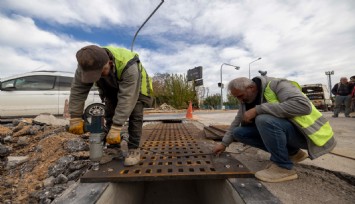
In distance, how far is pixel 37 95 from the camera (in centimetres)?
802

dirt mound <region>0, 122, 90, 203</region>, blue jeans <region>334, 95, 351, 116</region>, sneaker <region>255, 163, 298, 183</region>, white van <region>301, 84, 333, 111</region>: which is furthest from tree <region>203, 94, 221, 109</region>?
sneaker <region>255, 163, 298, 183</region>

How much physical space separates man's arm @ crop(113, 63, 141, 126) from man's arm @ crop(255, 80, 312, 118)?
116 cm

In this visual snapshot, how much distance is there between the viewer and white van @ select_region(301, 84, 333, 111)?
18.9 meters

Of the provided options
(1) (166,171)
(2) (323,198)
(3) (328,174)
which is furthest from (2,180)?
(3) (328,174)

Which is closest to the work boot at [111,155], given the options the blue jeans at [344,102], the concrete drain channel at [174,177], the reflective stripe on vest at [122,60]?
the concrete drain channel at [174,177]

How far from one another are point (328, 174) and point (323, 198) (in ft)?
1.79

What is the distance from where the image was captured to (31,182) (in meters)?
2.70

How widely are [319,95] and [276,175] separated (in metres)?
20.3

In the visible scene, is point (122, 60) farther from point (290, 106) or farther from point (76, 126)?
point (290, 106)

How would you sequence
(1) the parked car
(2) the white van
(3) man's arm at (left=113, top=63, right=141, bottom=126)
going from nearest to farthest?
(3) man's arm at (left=113, top=63, right=141, bottom=126) → (1) the parked car → (2) the white van

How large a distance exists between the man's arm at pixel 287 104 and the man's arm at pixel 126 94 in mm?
1162

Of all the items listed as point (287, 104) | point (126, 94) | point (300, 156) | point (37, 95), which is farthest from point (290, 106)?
point (37, 95)

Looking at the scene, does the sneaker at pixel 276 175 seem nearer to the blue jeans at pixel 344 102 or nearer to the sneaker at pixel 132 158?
the sneaker at pixel 132 158

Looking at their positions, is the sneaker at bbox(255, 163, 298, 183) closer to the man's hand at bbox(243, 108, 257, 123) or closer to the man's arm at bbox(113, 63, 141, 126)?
the man's hand at bbox(243, 108, 257, 123)
